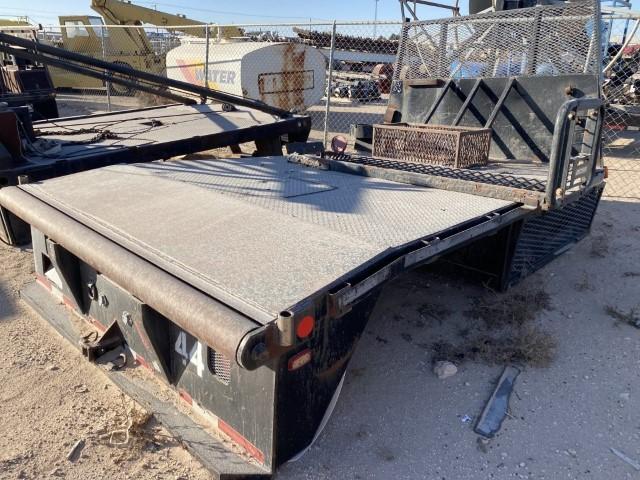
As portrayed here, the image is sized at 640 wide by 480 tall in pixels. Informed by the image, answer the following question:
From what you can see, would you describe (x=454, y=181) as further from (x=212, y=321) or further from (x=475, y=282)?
(x=212, y=321)

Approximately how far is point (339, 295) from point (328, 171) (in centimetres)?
240

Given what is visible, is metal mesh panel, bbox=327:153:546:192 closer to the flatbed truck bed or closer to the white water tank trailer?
the flatbed truck bed

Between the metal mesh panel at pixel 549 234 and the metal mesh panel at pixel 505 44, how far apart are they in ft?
3.81

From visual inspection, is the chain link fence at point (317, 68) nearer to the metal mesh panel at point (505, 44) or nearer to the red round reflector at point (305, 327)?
the metal mesh panel at point (505, 44)

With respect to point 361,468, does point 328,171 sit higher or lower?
higher

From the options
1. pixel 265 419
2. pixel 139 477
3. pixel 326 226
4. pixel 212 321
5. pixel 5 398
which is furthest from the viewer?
A: pixel 5 398

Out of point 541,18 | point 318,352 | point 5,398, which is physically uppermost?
point 541,18

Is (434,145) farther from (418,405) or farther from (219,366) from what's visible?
(219,366)

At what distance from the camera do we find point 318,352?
6.77 ft

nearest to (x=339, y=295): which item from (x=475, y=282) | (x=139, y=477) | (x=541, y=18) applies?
(x=139, y=477)

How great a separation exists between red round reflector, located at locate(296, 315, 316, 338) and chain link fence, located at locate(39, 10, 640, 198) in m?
3.64

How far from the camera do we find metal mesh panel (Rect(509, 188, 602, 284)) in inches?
146

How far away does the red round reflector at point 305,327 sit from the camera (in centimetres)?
175

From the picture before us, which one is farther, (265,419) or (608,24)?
(608,24)
